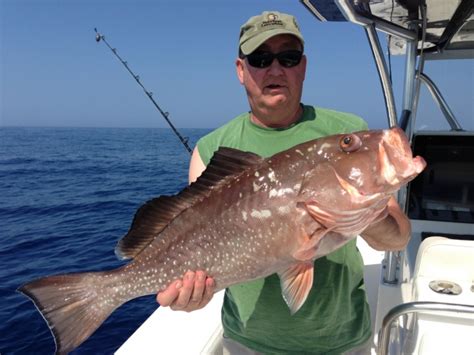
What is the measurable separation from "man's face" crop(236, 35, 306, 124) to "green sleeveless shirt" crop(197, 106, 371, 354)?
0.14 meters

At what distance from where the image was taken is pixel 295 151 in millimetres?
Answer: 2150

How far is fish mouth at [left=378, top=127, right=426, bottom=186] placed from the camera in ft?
5.89

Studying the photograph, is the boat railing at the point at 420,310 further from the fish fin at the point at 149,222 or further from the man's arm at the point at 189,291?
the fish fin at the point at 149,222

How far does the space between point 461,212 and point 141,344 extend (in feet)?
13.4

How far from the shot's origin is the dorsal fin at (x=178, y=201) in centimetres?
229

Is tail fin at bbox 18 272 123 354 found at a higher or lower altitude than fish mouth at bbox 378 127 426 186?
lower

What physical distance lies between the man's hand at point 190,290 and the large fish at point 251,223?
4cm

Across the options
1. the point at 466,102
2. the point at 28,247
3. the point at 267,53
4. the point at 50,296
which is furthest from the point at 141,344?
the point at 28,247

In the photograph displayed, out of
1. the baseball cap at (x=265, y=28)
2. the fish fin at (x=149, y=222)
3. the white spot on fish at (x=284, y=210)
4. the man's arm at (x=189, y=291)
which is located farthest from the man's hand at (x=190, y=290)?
the baseball cap at (x=265, y=28)

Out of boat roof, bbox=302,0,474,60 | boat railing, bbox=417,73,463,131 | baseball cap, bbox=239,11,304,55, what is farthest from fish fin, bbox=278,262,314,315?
boat railing, bbox=417,73,463,131

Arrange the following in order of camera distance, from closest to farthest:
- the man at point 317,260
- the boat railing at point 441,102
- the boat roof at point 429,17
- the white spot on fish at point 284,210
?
1. the white spot on fish at point 284,210
2. the man at point 317,260
3. the boat roof at point 429,17
4. the boat railing at point 441,102

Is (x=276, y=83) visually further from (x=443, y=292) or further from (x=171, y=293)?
(x=443, y=292)

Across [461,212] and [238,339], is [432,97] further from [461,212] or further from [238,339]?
[238,339]

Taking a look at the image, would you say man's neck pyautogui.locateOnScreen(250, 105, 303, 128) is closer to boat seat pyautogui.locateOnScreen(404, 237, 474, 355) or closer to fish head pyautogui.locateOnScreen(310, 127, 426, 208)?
fish head pyautogui.locateOnScreen(310, 127, 426, 208)
